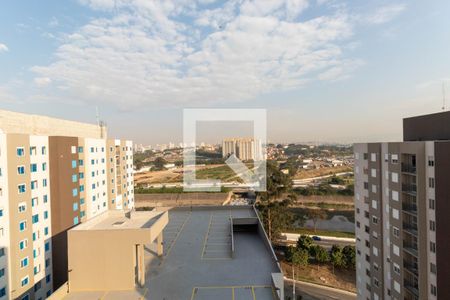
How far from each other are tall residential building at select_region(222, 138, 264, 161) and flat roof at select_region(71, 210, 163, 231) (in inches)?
645

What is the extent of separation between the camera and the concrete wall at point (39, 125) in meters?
13.4

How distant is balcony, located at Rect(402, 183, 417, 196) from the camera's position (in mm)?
10293

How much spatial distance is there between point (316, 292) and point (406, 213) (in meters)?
8.33

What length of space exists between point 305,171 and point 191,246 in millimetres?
50859

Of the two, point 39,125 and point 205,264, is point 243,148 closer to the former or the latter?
point 39,125

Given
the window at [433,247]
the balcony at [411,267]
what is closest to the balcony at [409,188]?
the window at [433,247]

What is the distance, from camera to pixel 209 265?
33.8 feet

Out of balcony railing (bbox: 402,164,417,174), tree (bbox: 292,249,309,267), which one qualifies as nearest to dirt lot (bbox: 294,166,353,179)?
tree (bbox: 292,249,309,267)

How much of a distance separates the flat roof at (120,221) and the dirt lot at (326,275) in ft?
39.0

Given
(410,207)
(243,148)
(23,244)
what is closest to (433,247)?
(410,207)

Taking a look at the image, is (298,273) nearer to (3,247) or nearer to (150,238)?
(150,238)

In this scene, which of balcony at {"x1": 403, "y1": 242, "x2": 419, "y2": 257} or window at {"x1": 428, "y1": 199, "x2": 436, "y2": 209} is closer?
window at {"x1": 428, "y1": 199, "x2": 436, "y2": 209}

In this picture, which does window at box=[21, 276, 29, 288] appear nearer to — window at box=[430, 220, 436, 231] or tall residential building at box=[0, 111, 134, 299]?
tall residential building at box=[0, 111, 134, 299]

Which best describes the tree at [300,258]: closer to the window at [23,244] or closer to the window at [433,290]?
the window at [433,290]
